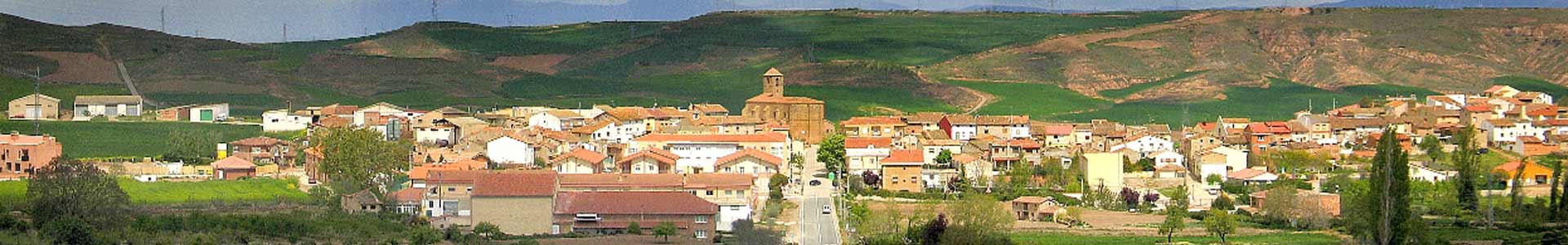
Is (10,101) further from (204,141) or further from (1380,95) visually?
(1380,95)

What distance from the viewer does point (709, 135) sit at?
41750 mm

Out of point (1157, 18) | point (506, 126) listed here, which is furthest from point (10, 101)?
point (1157, 18)

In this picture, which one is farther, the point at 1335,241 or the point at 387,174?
the point at 387,174

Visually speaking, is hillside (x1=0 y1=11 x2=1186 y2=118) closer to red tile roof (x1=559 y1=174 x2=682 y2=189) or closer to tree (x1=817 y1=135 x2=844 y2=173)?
tree (x1=817 y1=135 x2=844 y2=173)

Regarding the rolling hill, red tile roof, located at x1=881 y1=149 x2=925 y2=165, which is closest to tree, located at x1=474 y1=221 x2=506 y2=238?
red tile roof, located at x1=881 y1=149 x2=925 y2=165

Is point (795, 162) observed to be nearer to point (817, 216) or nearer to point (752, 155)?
point (752, 155)

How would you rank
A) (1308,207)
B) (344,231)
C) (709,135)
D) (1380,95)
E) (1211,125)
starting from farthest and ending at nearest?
(1380,95) → (1211,125) → (709,135) → (1308,207) → (344,231)

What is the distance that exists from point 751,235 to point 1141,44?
187 ft

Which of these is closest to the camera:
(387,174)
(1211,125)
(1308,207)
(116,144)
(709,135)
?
(1308,207)

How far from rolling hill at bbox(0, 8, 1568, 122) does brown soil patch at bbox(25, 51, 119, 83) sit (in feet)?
0.49

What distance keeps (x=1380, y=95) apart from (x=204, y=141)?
4242 centimetres

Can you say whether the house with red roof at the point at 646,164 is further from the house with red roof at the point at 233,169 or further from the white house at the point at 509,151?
the house with red roof at the point at 233,169

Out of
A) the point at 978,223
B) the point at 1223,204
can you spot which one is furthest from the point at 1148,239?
the point at 1223,204

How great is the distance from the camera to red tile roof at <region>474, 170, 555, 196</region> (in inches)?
1222
